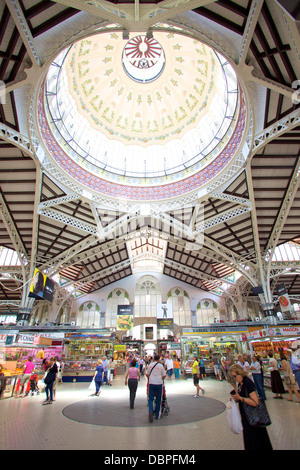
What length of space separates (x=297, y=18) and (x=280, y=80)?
6114 millimetres

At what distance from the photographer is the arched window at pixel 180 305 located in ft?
112

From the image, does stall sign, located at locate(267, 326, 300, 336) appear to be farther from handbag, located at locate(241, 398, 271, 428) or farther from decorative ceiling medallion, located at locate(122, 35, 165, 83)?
decorative ceiling medallion, located at locate(122, 35, 165, 83)

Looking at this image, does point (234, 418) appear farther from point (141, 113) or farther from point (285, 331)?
point (141, 113)

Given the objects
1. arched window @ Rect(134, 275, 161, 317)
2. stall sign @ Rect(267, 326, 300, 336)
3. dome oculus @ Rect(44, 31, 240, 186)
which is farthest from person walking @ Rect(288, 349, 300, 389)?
arched window @ Rect(134, 275, 161, 317)

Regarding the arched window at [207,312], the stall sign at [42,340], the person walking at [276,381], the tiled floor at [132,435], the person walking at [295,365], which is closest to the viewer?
the tiled floor at [132,435]

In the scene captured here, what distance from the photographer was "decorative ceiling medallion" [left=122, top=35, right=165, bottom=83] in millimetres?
22188

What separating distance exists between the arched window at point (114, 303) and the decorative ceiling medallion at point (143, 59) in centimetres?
2669

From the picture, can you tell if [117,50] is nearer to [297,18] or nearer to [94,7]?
[94,7]

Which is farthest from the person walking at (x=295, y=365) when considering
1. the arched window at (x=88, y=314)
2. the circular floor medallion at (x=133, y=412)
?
the arched window at (x=88, y=314)

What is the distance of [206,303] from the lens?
34.9m

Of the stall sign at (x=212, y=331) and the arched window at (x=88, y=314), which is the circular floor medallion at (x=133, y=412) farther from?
the arched window at (x=88, y=314)

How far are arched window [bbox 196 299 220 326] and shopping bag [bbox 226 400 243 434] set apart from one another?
32.9 m

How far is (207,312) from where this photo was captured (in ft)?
113

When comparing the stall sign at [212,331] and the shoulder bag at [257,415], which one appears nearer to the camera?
the shoulder bag at [257,415]
